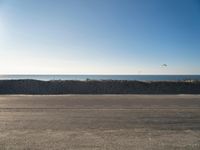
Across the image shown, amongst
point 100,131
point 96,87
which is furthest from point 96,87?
point 100,131

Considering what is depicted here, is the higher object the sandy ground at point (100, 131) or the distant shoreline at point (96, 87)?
the distant shoreline at point (96, 87)

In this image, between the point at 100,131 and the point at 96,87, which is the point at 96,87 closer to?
the point at 96,87

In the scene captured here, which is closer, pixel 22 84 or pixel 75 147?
pixel 75 147

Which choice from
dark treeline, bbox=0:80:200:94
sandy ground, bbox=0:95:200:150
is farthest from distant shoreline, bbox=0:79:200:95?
sandy ground, bbox=0:95:200:150

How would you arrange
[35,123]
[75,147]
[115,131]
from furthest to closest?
[35,123] < [115,131] < [75,147]

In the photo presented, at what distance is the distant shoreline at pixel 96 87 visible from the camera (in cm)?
3259

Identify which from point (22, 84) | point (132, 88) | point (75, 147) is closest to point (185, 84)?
point (132, 88)

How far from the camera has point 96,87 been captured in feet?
110

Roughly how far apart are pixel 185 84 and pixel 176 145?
2868 cm

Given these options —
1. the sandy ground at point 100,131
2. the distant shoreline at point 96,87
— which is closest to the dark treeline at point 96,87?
the distant shoreline at point 96,87

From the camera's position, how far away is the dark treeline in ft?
107

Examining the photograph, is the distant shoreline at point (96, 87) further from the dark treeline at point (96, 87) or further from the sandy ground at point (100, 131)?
the sandy ground at point (100, 131)

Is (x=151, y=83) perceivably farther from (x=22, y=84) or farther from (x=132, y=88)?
(x=22, y=84)

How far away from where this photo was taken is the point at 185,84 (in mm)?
35750
